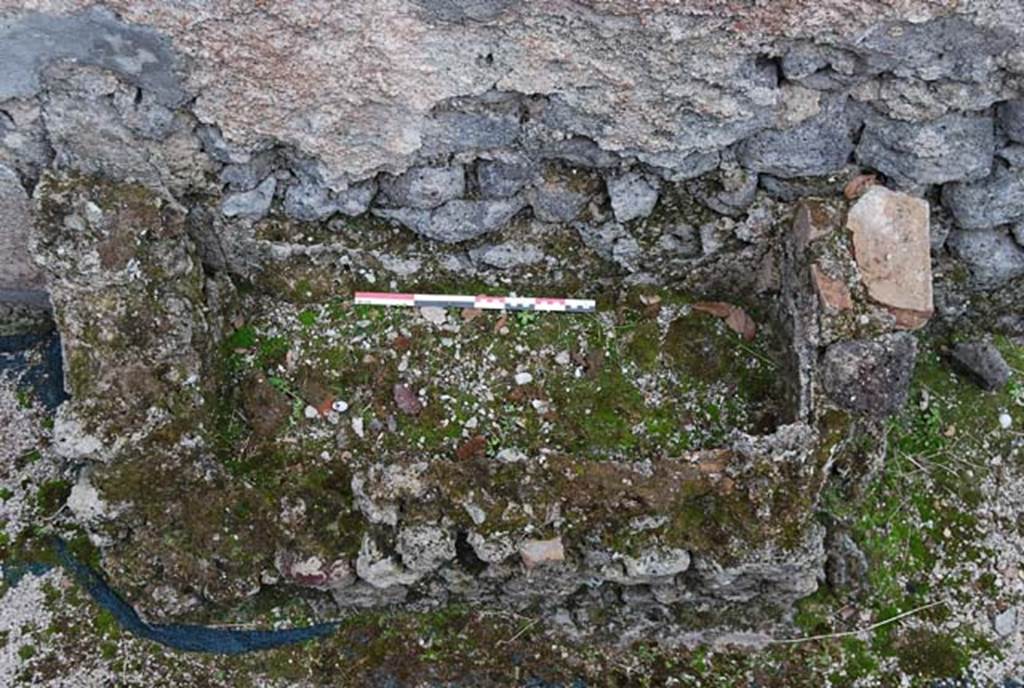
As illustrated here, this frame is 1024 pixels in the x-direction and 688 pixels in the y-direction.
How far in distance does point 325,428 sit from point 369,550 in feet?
2.75

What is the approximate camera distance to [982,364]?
5.05m

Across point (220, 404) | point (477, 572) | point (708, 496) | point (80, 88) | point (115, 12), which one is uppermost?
point (115, 12)

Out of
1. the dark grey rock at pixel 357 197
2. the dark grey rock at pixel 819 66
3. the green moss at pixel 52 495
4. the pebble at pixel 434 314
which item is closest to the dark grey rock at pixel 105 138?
the dark grey rock at pixel 357 197

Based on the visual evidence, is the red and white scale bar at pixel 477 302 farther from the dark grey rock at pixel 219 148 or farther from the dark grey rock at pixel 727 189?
the dark grey rock at pixel 219 148

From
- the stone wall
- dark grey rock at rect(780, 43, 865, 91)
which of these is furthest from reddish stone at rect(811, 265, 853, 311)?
dark grey rock at rect(780, 43, 865, 91)

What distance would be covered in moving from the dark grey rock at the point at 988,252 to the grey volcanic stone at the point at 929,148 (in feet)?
1.30

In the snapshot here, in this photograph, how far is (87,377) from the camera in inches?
175

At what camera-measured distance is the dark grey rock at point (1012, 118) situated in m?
4.38

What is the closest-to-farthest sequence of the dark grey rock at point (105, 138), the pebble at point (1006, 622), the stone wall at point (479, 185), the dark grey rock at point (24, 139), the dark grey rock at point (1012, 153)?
the stone wall at point (479, 185), the dark grey rock at point (105, 138), the dark grey rock at point (24, 139), the dark grey rock at point (1012, 153), the pebble at point (1006, 622)

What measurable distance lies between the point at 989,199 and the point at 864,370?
1.08 m

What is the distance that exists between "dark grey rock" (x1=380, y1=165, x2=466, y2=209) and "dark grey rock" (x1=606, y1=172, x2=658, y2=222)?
73cm

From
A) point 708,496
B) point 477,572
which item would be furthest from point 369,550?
point 708,496

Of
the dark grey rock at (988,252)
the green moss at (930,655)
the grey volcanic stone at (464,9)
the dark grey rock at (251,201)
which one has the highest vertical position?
the grey volcanic stone at (464,9)

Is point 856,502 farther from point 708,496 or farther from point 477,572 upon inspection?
point 477,572
